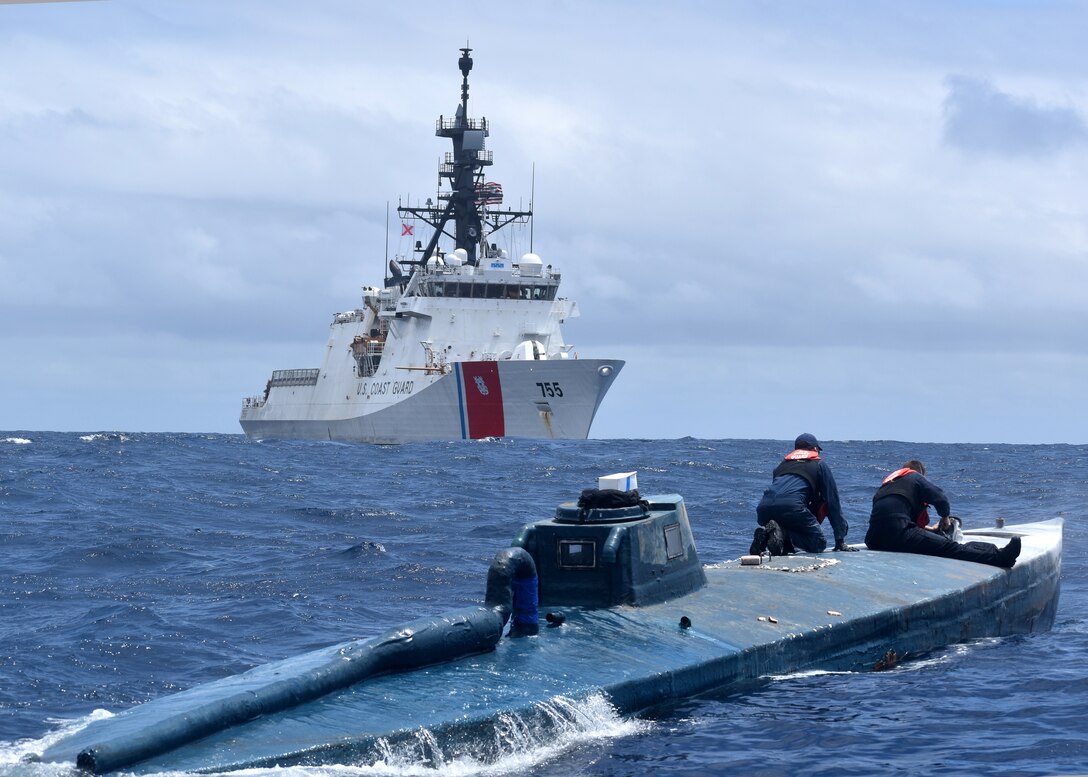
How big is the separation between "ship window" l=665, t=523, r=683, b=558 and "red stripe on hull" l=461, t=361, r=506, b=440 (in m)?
49.7

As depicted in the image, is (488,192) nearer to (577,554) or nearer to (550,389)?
(550,389)

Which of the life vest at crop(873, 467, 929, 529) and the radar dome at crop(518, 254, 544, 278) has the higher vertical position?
the radar dome at crop(518, 254, 544, 278)

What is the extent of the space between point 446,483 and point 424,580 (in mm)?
18043

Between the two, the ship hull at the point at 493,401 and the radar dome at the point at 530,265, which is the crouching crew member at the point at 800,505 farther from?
the radar dome at the point at 530,265

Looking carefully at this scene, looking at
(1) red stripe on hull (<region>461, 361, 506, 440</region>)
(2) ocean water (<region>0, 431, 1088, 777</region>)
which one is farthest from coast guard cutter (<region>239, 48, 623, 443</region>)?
(2) ocean water (<region>0, 431, 1088, 777</region>)

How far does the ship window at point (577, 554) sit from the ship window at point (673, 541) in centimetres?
82

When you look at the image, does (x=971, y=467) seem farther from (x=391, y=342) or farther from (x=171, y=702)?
(x=171, y=702)

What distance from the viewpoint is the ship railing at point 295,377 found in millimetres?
79844

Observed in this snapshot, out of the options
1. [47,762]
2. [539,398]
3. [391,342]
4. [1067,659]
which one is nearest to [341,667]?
[47,762]

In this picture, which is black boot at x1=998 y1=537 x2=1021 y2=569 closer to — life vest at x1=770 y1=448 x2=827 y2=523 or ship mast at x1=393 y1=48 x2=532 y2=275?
life vest at x1=770 y1=448 x2=827 y2=523

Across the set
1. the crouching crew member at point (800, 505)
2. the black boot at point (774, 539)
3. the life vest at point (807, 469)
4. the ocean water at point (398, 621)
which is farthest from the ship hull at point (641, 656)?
the life vest at point (807, 469)

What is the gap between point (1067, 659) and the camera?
13.3m

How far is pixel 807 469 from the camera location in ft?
48.8

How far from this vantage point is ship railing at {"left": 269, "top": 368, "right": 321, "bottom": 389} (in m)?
79.8
